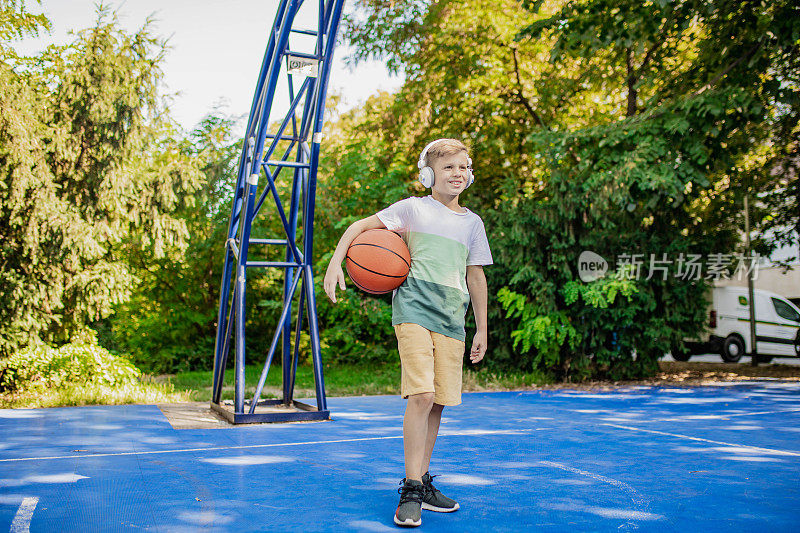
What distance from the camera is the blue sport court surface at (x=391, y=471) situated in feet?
11.4

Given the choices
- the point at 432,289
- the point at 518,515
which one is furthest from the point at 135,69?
the point at 518,515

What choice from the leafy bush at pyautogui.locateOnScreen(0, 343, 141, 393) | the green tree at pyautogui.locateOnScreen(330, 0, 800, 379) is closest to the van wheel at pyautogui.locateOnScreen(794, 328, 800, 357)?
the green tree at pyautogui.locateOnScreen(330, 0, 800, 379)

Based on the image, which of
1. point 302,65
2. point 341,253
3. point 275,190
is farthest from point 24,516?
point 302,65

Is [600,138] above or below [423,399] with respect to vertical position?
above

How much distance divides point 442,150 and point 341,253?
80 centimetres

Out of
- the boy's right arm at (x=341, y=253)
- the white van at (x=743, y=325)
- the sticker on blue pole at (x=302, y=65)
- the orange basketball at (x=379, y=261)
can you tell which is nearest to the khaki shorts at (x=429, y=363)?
the orange basketball at (x=379, y=261)

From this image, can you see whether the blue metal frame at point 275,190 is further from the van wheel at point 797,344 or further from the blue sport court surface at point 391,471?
the van wheel at point 797,344

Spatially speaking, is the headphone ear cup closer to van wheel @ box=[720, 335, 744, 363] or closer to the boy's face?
the boy's face

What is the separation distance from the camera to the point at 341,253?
11.6ft

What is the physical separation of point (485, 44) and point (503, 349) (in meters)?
6.25

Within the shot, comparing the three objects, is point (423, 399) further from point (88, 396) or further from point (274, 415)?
point (88, 396)

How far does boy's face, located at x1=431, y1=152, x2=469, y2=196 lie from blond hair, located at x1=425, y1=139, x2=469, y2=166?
0.07 feet

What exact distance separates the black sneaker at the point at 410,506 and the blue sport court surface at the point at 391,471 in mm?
118

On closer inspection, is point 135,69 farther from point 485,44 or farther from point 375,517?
point 375,517
